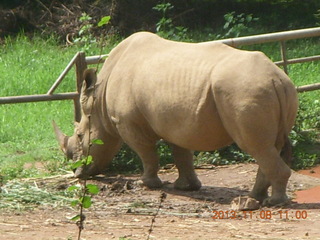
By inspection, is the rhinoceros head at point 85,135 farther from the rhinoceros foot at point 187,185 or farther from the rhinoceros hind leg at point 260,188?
the rhinoceros hind leg at point 260,188

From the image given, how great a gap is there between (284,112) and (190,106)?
835 millimetres

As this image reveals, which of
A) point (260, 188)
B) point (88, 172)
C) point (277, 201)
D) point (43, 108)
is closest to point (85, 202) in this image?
point (277, 201)

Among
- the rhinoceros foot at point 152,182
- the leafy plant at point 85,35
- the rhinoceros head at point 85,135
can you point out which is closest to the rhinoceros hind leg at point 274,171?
the rhinoceros foot at point 152,182

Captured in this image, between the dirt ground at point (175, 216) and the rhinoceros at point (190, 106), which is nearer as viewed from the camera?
the dirt ground at point (175, 216)

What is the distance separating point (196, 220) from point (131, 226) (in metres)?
0.66

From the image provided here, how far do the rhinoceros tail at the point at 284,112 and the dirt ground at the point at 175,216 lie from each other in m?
0.52

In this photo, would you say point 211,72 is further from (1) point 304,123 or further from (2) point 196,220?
(1) point 304,123

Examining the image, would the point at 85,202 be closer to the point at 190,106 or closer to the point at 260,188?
the point at 190,106

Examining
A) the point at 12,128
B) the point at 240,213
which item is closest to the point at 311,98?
the point at 12,128

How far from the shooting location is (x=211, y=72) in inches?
340

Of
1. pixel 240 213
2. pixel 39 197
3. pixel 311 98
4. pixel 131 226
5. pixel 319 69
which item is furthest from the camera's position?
pixel 319 69

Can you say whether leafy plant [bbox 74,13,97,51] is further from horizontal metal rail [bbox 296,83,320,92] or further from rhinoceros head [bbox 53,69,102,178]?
rhinoceros head [bbox 53,69,102,178]

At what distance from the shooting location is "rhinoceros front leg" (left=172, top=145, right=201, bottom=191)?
9727 millimetres
